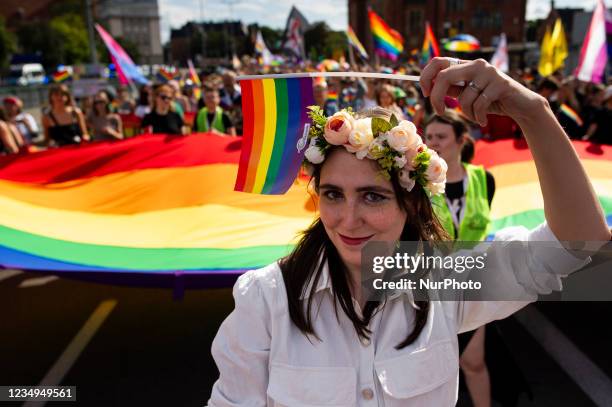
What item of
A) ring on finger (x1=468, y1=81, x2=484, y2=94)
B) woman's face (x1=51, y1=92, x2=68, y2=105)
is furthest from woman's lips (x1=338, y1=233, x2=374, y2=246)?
woman's face (x1=51, y1=92, x2=68, y2=105)

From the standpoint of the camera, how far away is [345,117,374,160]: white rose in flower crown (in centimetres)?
157

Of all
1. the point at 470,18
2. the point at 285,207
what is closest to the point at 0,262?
the point at 285,207

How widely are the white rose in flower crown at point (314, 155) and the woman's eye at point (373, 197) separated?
0.57 ft

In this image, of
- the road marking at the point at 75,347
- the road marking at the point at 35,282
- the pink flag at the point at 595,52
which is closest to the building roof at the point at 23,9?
the road marking at the point at 35,282

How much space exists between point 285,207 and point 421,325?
3185mm

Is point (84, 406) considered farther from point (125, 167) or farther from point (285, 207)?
point (125, 167)

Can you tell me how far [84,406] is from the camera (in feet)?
12.2

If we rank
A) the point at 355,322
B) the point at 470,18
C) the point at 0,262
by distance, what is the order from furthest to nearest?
the point at 470,18, the point at 0,262, the point at 355,322

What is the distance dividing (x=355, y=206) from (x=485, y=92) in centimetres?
47

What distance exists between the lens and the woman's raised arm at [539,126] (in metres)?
1.28

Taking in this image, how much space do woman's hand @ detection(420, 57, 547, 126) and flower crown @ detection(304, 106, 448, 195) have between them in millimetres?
280

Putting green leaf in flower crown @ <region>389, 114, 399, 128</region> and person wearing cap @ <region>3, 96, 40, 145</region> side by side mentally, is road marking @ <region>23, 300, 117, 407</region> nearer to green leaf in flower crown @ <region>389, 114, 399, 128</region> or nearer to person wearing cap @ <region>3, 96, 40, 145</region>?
green leaf in flower crown @ <region>389, 114, 399, 128</region>

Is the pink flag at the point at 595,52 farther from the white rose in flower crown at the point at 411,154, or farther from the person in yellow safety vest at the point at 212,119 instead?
the white rose in flower crown at the point at 411,154

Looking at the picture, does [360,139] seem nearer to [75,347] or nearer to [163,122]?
[75,347]
